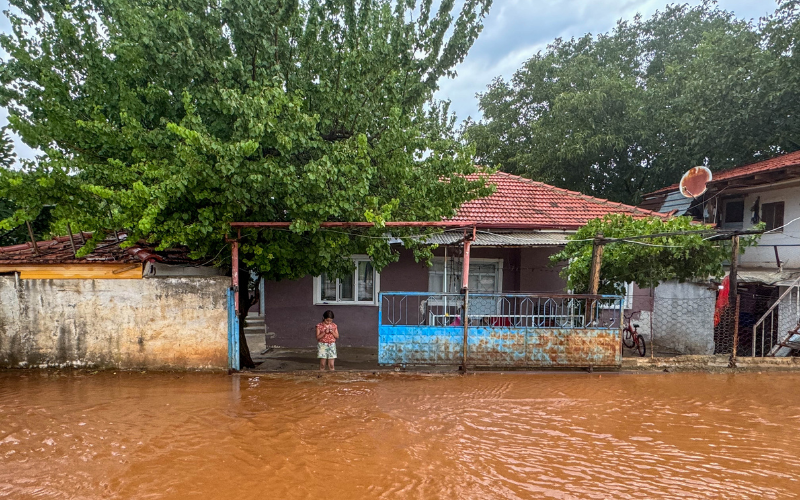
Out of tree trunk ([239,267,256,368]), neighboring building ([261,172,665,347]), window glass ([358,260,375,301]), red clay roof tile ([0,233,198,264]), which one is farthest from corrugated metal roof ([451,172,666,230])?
red clay roof tile ([0,233,198,264])

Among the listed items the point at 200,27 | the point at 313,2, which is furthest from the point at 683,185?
the point at 200,27

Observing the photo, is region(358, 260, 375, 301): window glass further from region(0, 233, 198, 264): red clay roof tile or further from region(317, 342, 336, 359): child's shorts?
region(0, 233, 198, 264): red clay roof tile

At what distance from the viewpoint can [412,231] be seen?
838 centimetres

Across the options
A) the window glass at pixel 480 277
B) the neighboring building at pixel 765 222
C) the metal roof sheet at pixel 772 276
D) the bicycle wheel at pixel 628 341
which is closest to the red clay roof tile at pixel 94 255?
the window glass at pixel 480 277

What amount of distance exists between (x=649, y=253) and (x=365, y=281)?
6.58m

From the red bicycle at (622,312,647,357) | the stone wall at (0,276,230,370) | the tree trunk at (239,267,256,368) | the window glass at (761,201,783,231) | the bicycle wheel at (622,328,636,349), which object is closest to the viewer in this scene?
the stone wall at (0,276,230,370)

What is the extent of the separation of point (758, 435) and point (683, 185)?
312 inches

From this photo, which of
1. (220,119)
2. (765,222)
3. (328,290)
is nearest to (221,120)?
(220,119)

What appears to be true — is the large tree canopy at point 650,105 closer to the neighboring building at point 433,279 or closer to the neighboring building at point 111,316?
the neighboring building at point 433,279

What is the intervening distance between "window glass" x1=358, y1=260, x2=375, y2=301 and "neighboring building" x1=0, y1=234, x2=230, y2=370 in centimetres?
424

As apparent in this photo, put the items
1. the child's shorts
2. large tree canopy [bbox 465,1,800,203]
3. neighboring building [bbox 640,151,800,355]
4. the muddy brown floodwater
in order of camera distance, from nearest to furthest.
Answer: the muddy brown floodwater
the child's shorts
neighboring building [bbox 640,151,800,355]
large tree canopy [bbox 465,1,800,203]

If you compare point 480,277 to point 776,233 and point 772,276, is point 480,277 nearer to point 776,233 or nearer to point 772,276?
point 772,276

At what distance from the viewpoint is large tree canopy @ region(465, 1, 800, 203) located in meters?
14.5

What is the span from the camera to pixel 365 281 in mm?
11656
